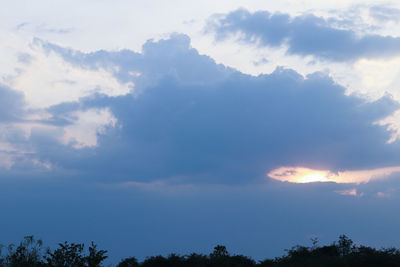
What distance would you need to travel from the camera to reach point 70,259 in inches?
1324

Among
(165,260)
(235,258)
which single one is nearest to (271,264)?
(235,258)

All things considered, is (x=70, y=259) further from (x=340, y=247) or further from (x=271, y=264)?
(x=340, y=247)

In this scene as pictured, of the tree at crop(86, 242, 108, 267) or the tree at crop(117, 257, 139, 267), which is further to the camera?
the tree at crop(117, 257, 139, 267)

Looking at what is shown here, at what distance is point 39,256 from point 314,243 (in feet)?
114

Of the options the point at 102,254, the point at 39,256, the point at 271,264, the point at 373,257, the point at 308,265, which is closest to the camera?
the point at 102,254

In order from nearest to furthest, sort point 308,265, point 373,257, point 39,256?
point 39,256 → point 373,257 → point 308,265

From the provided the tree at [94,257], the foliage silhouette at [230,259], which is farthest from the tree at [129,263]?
the tree at [94,257]

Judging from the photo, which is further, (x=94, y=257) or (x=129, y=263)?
(x=129, y=263)

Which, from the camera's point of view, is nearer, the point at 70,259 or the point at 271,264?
the point at 70,259

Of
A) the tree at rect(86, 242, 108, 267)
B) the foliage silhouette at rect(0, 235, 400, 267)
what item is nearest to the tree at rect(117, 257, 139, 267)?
the foliage silhouette at rect(0, 235, 400, 267)

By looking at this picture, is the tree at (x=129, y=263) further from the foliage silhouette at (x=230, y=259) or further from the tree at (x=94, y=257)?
the tree at (x=94, y=257)

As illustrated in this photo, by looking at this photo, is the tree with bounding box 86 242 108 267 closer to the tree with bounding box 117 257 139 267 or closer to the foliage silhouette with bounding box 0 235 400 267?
the foliage silhouette with bounding box 0 235 400 267

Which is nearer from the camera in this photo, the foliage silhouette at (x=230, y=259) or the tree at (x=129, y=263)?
the foliage silhouette at (x=230, y=259)

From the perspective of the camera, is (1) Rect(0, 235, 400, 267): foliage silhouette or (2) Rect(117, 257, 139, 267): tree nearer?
(1) Rect(0, 235, 400, 267): foliage silhouette
